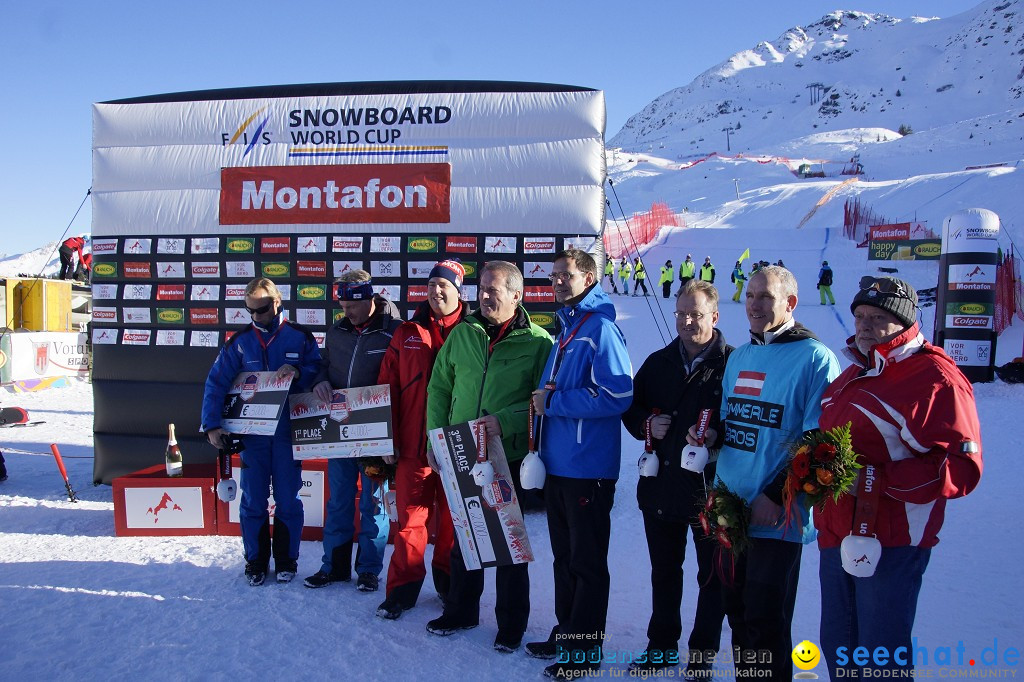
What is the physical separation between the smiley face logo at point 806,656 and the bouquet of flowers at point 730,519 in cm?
77

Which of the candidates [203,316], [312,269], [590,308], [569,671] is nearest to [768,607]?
[569,671]

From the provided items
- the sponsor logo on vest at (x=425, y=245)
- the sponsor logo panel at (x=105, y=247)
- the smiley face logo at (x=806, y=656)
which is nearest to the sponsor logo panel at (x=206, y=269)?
the sponsor logo panel at (x=105, y=247)

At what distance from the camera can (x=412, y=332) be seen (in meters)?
4.29

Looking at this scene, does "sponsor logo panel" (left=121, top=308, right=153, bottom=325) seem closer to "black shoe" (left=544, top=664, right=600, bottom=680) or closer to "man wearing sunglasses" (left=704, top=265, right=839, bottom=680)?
"black shoe" (left=544, top=664, right=600, bottom=680)

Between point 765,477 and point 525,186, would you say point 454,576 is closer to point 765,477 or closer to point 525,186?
point 765,477

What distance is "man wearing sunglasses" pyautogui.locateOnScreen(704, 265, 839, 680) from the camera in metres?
2.91

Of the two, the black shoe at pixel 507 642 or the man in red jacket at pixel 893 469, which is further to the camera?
the black shoe at pixel 507 642

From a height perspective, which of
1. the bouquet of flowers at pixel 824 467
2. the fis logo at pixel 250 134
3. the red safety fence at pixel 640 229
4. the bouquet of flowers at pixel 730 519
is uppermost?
the red safety fence at pixel 640 229

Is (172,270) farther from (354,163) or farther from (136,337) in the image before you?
(354,163)

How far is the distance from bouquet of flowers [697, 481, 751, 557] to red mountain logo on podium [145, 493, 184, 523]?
14.3 ft

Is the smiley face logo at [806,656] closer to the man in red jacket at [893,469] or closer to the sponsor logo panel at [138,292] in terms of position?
the man in red jacket at [893,469]

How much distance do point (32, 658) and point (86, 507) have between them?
317cm

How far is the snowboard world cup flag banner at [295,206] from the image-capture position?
6551 millimetres

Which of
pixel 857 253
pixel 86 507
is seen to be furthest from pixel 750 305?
pixel 857 253
